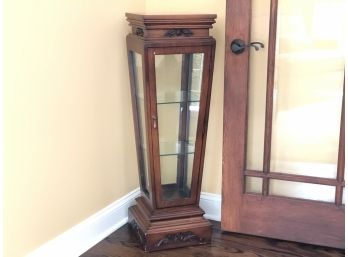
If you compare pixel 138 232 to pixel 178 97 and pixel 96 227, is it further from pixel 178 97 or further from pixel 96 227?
pixel 178 97

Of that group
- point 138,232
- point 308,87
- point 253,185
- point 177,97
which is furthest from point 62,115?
point 308,87

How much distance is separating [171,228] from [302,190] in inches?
26.1

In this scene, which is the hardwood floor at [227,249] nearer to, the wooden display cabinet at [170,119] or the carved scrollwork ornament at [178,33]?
the wooden display cabinet at [170,119]

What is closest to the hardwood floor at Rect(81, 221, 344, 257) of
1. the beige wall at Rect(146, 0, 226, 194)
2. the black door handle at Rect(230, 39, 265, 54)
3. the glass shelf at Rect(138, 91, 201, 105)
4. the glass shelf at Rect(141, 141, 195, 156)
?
the beige wall at Rect(146, 0, 226, 194)

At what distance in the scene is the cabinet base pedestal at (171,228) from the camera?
89.0 inches

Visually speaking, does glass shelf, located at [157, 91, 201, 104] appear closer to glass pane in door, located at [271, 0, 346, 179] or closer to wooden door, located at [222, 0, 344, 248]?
wooden door, located at [222, 0, 344, 248]

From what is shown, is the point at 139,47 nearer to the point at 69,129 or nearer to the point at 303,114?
the point at 69,129

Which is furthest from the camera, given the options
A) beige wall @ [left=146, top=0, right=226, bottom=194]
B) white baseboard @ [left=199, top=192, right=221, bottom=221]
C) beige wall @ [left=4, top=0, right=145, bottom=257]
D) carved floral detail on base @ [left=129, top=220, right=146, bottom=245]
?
white baseboard @ [left=199, top=192, right=221, bottom=221]

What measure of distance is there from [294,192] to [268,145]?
265mm

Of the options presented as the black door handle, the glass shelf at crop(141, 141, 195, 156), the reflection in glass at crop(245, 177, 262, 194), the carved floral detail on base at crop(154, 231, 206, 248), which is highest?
the black door handle

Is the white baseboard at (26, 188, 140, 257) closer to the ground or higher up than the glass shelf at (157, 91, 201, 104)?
closer to the ground

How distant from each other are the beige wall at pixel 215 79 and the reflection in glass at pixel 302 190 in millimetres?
357

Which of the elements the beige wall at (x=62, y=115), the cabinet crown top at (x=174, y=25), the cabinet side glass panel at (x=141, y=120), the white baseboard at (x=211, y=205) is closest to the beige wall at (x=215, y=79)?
the white baseboard at (x=211, y=205)

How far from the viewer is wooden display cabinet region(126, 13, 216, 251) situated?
210 centimetres
